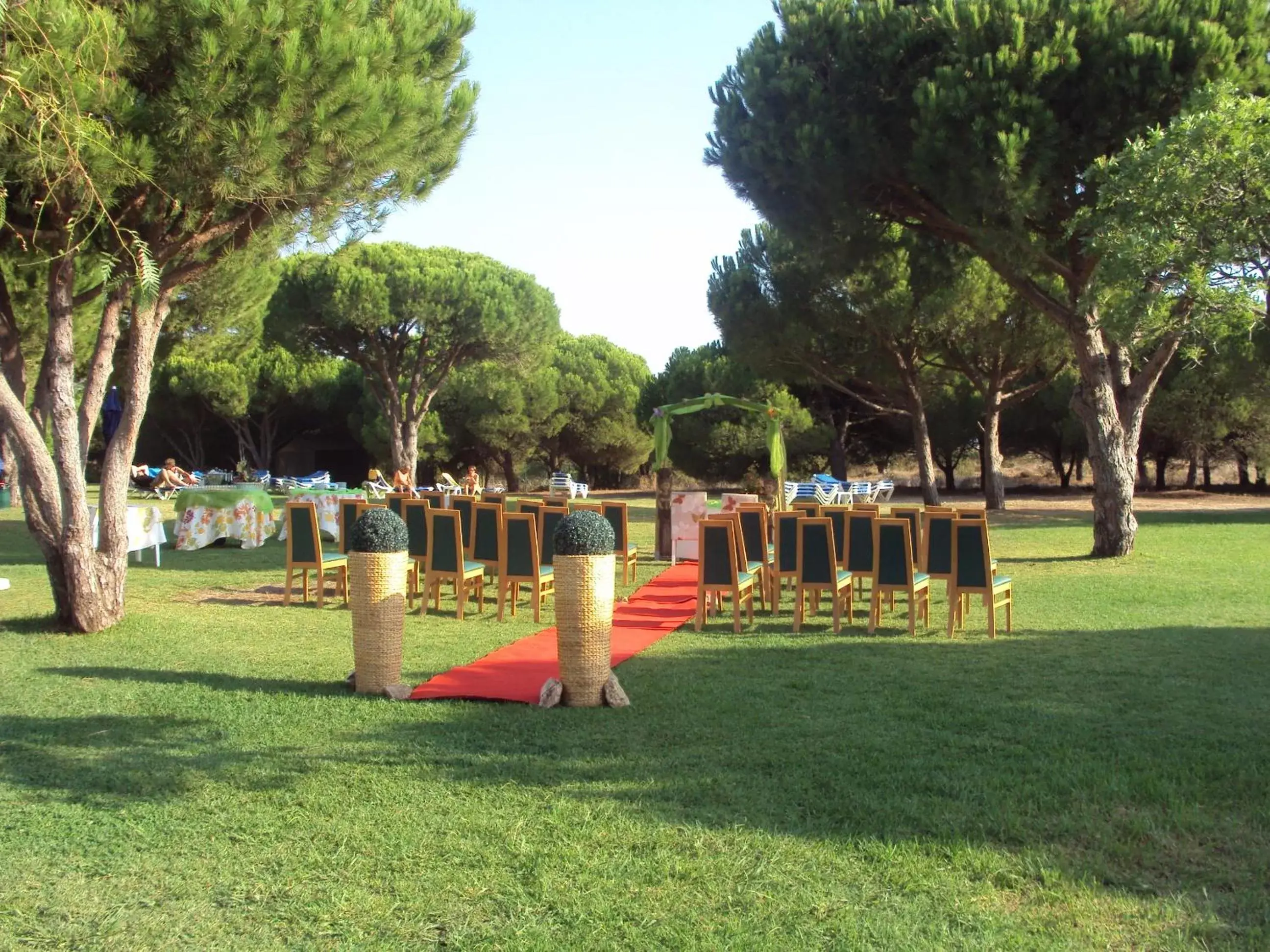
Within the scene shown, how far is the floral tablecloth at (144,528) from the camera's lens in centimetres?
1059

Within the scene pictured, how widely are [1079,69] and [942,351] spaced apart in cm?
1043

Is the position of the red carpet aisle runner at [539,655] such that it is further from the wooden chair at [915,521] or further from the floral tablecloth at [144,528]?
the floral tablecloth at [144,528]

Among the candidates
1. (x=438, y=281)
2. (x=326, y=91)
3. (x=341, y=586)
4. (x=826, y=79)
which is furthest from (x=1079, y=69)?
(x=438, y=281)

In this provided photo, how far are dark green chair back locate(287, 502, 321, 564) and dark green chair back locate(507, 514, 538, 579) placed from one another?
1.73 m

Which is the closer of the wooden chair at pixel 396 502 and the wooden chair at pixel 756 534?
the wooden chair at pixel 756 534

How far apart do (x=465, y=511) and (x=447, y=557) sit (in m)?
1.76

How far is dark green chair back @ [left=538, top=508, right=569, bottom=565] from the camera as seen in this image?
360 inches

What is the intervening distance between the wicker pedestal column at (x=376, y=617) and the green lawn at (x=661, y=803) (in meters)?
0.16

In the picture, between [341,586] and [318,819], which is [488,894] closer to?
[318,819]

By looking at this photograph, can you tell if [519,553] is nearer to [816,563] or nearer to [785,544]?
[785,544]

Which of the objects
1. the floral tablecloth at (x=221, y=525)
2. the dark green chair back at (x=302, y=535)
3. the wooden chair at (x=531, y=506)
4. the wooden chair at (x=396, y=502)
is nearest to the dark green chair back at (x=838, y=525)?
the wooden chair at (x=531, y=506)

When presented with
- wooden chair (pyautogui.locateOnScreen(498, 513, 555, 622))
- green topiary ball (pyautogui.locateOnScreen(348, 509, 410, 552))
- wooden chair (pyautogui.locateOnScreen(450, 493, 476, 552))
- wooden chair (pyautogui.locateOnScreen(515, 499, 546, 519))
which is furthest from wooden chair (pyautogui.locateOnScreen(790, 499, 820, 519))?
green topiary ball (pyautogui.locateOnScreen(348, 509, 410, 552))

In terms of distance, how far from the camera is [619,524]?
9.98m

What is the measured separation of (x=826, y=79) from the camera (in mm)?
12078
